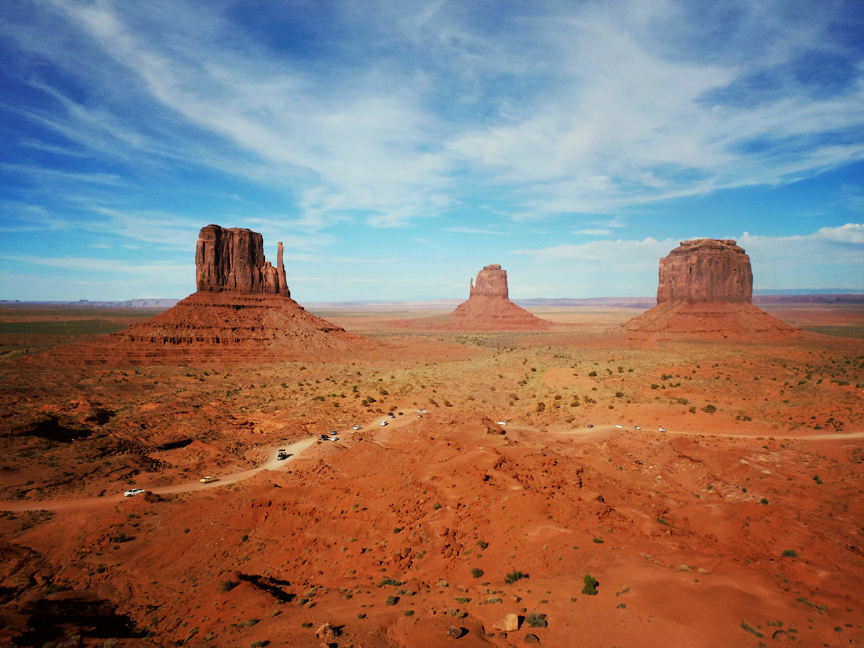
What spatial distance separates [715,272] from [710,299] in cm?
585

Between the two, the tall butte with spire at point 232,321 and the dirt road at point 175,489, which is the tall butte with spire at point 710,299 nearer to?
the tall butte with spire at point 232,321

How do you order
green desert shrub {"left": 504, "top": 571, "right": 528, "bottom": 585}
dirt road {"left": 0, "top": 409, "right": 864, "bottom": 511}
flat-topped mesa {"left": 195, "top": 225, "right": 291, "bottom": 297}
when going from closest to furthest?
green desert shrub {"left": 504, "top": 571, "right": 528, "bottom": 585} < dirt road {"left": 0, "top": 409, "right": 864, "bottom": 511} < flat-topped mesa {"left": 195, "top": 225, "right": 291, "bottom": 297}

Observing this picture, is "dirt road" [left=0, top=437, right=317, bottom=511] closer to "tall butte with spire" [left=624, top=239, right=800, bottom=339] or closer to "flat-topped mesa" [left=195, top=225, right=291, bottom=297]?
"flat-topped mesa" [left=195, top=225, right=291, bottom=297]

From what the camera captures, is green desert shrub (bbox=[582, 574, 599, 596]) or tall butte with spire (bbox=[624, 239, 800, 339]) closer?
green desert shrub (bbox=[582, 574, 599, 596])

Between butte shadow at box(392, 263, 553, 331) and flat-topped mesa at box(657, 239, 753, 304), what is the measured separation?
185 feet

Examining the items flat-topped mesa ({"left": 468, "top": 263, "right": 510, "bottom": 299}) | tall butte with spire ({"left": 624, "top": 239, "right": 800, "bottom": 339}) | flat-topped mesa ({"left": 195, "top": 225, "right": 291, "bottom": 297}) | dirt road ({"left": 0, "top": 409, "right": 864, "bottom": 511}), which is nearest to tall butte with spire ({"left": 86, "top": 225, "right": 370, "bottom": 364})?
flat-topped mesa ({"left": 195, "top": 225, "right": 291, "bottom": 297})

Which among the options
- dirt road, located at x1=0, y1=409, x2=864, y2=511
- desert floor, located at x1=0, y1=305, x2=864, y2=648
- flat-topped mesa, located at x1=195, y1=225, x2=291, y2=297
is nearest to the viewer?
desert floor, located at x1=0, y1=305, x2=864, y2=648

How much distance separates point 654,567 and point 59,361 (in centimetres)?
8036

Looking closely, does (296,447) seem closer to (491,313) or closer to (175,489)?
(175,489)

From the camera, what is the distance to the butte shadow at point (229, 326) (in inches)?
2736

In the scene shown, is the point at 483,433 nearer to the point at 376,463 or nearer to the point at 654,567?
the point at 376,463

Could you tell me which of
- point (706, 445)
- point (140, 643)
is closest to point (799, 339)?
point (706, 445)

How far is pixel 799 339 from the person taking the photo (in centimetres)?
8181

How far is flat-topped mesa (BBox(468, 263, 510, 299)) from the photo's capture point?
161250 millimetres
